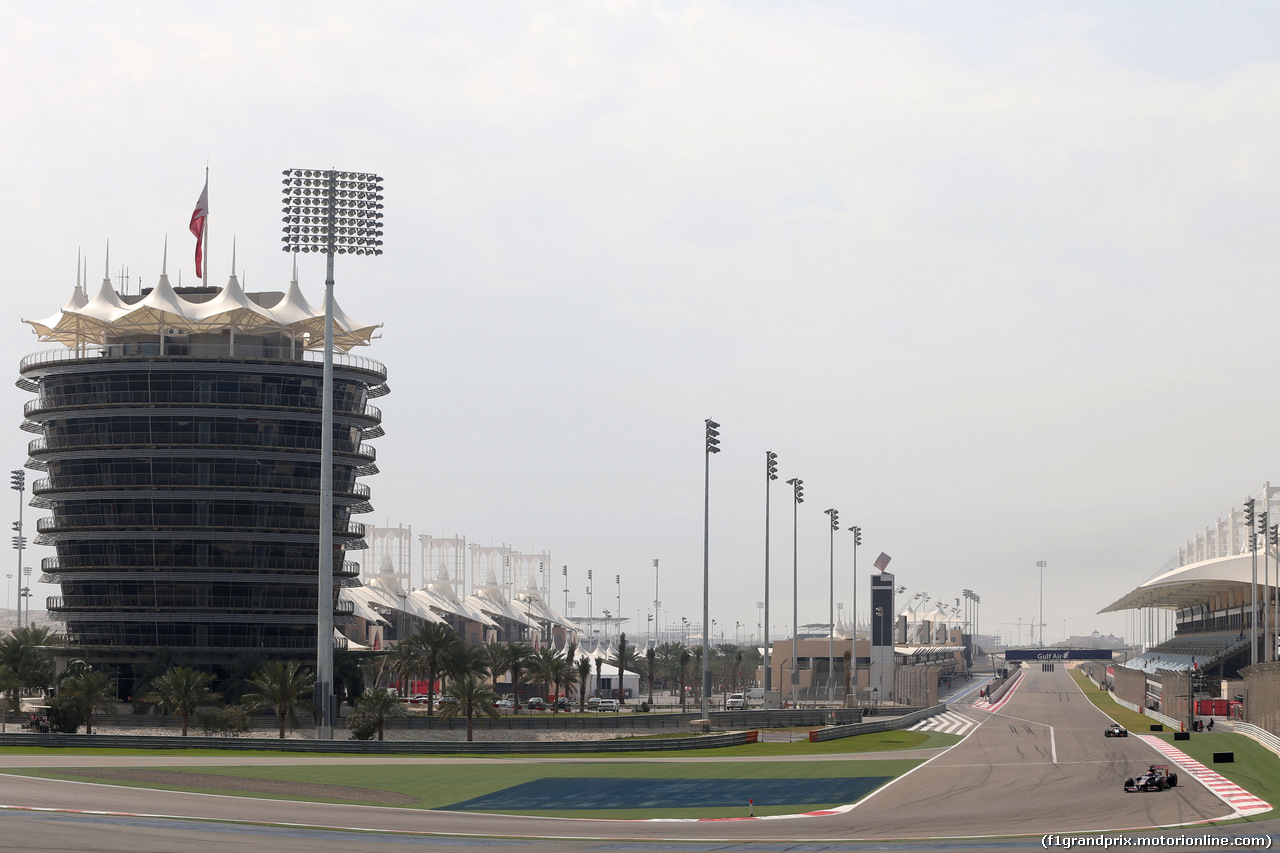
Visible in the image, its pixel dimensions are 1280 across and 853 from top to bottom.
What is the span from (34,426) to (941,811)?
10245 cm

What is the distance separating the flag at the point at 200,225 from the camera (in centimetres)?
11388

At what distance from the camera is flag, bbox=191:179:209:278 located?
113875 millimetres

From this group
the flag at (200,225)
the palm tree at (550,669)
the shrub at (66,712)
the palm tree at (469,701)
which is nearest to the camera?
the shrub at (66,712)

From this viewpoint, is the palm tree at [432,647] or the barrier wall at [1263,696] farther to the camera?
the palm tree at [432,647]

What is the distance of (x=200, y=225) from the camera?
381 feet

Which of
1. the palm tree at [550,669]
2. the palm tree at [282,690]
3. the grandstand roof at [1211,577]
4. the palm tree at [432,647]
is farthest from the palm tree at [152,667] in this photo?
the grandstand roof at [1211,577]

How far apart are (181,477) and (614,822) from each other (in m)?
77.7

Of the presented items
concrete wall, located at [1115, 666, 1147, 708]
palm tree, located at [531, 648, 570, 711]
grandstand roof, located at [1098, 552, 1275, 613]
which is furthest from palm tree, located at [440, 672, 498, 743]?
grandstand roof, located at [1098, 552, 1275, 613]

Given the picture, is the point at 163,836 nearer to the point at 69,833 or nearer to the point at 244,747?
the point at 69,833

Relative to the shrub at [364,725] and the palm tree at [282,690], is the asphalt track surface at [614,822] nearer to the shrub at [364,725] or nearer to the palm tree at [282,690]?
the shrub at [364,725]

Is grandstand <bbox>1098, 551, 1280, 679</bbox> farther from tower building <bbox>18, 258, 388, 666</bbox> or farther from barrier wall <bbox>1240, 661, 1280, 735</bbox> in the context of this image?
tower building <bbox>18, 258, 388, 666</bbox>

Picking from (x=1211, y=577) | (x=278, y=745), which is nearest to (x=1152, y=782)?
(x=278, y=745)

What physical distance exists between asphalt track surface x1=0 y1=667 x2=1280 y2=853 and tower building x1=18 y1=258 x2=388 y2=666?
57233 millimetres

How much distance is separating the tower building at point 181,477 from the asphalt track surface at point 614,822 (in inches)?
2253
